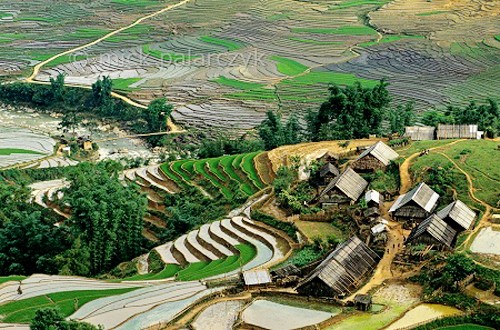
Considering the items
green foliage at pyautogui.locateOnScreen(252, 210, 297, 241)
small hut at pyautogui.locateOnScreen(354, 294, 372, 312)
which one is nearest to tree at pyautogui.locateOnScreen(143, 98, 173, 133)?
green foliage at pyautogui.locateOnScreen(252, 210, 297, 241)

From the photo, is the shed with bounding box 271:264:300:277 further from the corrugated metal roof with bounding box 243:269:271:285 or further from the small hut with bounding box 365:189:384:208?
the small hut with bounding box 365:189:384:208

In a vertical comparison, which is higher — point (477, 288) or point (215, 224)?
point (477, 288)

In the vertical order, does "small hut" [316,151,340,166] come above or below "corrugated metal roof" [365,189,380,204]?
below

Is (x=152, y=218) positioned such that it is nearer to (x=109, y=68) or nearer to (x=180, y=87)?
(x=180, y=87)

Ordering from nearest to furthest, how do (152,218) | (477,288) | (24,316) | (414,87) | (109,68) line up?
(477,288), (24,316), (152,218), (414,87), (109,68)

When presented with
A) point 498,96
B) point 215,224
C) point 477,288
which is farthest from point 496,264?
point 498,96

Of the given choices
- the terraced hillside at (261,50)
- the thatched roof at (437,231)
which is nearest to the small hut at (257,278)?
the thatched roof at (437,231)
